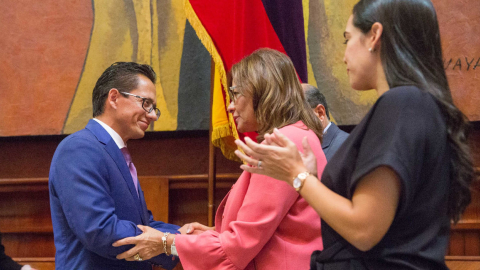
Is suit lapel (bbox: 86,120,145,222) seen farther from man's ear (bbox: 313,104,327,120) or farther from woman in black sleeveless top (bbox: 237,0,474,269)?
man's ear (bbox: 313,104,327,120)

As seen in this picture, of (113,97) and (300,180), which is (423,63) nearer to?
(300,180)

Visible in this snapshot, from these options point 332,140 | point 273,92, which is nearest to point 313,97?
point 332,140

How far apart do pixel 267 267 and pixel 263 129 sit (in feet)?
1.77

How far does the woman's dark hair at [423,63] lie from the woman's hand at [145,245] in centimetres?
129

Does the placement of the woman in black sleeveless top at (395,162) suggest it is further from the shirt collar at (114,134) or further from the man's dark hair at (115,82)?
the man's dark hair at (115,82)

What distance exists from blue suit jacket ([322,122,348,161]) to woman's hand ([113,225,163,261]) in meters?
1.30

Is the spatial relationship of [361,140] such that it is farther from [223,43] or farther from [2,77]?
[2,77]

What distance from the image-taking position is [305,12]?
3.65m

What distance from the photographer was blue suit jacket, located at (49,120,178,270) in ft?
6.15

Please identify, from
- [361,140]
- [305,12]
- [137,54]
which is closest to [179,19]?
[137,54]

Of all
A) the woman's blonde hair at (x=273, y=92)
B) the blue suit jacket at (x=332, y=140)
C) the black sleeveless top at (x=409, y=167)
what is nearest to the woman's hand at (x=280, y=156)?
the black sleeveless top at (x=409, y=167)

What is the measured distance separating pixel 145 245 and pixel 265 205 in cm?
72

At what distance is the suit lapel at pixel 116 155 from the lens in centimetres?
213

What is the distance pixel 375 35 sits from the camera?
1.19 m
